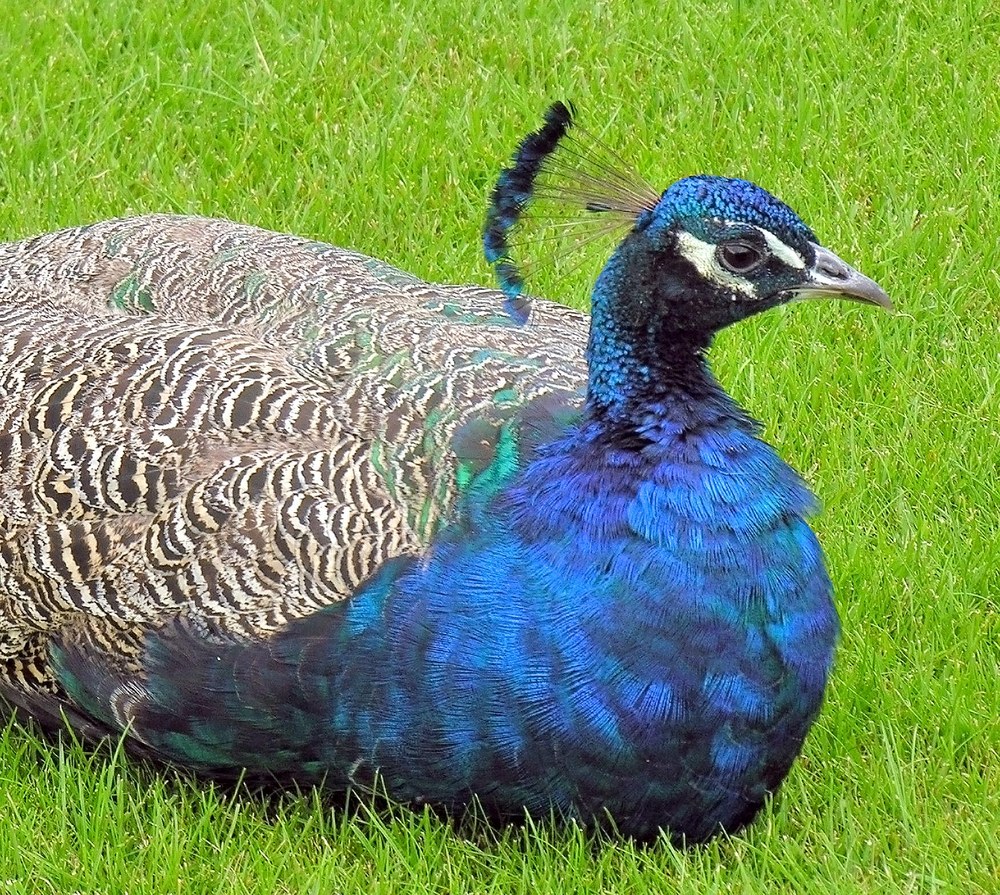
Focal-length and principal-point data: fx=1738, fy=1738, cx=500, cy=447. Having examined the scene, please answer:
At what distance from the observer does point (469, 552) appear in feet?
11.0

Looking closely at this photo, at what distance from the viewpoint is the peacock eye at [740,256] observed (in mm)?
3299

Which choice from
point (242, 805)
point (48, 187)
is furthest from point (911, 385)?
point (48, 187)

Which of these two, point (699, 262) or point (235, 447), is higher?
point (699, 262)

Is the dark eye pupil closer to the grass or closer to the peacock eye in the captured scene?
the peacock eye

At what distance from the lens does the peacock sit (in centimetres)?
324

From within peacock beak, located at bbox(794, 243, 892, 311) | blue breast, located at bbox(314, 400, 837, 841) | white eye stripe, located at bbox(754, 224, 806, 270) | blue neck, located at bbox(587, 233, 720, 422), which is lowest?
blue breast, located at bbox(314, 400, 837, 841)

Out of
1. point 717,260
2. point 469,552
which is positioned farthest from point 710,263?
point 469,552

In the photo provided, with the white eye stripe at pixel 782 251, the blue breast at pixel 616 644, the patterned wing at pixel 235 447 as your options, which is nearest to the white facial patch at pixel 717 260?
the white eye stripe at pixel 782 251

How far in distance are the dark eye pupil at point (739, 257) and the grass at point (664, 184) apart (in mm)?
1036

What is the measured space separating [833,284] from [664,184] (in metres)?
2.42

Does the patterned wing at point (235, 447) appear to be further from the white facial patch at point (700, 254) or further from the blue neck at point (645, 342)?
the white facial patch at point (700, 254)

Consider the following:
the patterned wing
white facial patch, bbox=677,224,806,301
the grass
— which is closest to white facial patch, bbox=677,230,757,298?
white facial patch, bbox=677,224,806,301

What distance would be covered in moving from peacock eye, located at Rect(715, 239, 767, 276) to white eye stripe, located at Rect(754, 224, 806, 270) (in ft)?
0.07

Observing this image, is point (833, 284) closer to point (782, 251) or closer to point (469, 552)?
point (782, 251)
